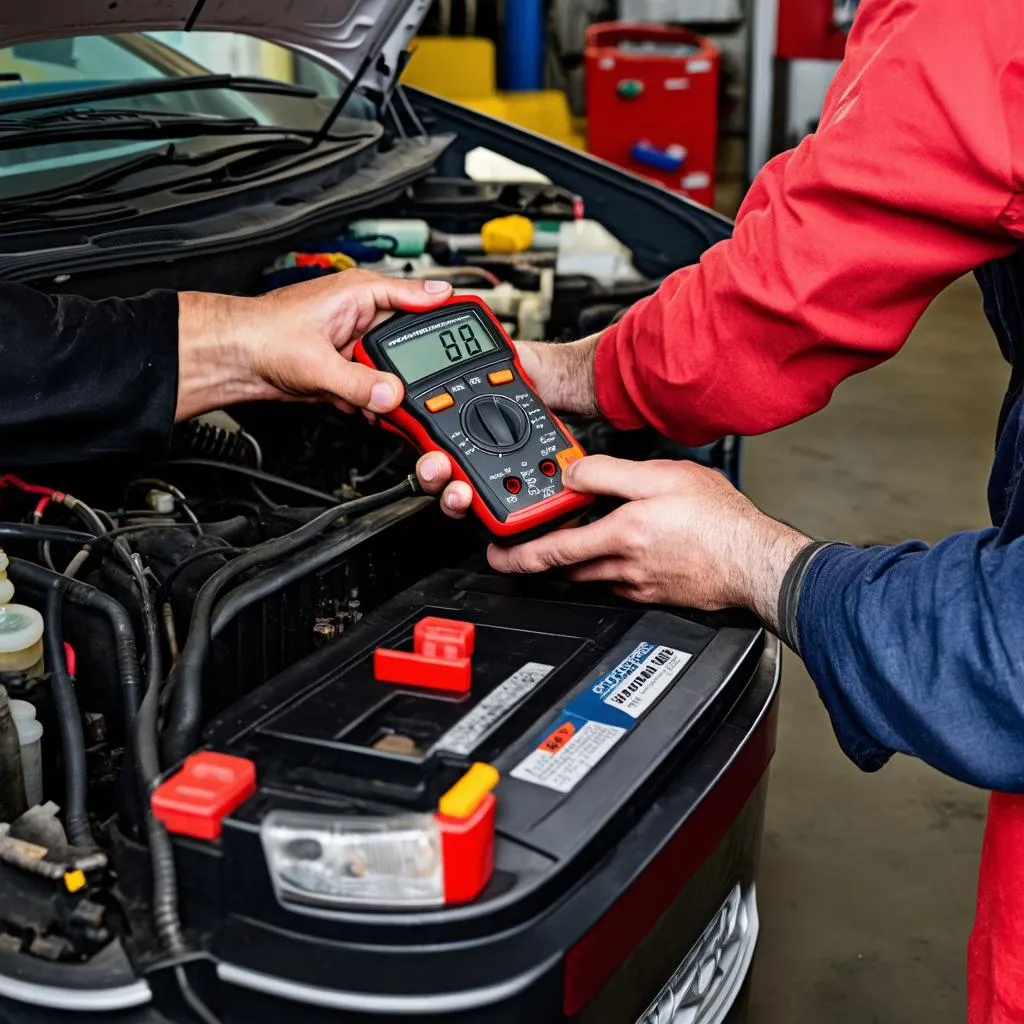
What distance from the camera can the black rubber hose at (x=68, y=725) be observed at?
901 millimetres

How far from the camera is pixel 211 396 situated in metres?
1.24

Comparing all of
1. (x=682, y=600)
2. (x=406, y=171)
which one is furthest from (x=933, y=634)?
(x=406, y=171)

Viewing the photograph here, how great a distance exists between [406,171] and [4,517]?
99 cm

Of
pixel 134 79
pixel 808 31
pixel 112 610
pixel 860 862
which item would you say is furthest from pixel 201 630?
pixel 808 31

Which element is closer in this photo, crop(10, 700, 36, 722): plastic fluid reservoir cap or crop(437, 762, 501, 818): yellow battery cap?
crop(437, 762, 501, 818): yellow battery cap

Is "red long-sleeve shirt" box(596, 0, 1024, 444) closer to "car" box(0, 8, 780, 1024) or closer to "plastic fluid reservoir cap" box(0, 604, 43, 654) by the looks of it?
"car" box(0, 8, 780, 1024)

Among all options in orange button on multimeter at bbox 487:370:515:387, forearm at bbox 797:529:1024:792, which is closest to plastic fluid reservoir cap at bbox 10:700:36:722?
orange button on multimeter at bbox 487:370:515:387

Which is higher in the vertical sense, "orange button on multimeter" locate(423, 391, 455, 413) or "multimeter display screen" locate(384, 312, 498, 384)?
"multimeter display screen" locate(384, 312, 498, 384)

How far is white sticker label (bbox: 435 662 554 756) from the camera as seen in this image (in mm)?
846

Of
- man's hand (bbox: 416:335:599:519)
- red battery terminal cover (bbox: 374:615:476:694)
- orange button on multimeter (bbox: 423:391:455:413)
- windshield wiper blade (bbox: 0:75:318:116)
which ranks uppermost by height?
windshield wiper blade (bbox: 0:75:318:116)

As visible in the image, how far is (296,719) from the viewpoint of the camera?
874 mm

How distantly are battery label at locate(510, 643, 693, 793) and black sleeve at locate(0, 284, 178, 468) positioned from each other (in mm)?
508

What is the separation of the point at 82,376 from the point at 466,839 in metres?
0.63

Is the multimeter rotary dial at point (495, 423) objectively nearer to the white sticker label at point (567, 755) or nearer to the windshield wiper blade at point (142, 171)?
the white sticker label at point (567, 755)
